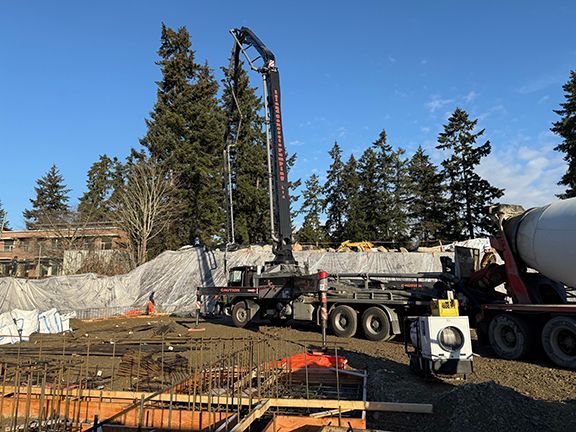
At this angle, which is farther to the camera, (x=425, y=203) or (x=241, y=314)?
(x=425, y=203)

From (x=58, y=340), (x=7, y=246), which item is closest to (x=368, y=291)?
(x=58, y=340)

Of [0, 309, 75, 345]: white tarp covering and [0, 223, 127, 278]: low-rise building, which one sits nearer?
[0, 309, 75, 345]: white tarp covering

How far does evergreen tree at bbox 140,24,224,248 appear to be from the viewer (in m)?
36.2

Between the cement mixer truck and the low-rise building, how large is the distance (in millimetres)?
31978

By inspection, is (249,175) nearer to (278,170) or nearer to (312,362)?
(278,170)

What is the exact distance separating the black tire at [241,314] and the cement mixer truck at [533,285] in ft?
29.3

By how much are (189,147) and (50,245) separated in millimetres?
18592

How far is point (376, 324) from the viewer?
1374 centimetres

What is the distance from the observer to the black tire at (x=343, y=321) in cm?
1411

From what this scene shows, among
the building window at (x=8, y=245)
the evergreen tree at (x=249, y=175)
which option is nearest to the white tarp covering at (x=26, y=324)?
the evergreen tree at (x=249, y=175)

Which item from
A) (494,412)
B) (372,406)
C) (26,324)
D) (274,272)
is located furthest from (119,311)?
(494,412)

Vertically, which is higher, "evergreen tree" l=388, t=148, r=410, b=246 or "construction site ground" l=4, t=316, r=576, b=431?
"evergreen tree" l=388, t=148, r=410, b=246

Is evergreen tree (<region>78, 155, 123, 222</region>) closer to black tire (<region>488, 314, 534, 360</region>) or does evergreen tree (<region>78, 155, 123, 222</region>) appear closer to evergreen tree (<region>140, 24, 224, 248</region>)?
evergreen tree (<region>140, 24, 224, 248</region>)

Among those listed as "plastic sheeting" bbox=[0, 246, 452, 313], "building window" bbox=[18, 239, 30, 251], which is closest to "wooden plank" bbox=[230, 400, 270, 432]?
"plastic sheeting" bbox=[0, 246, 452, 313]
